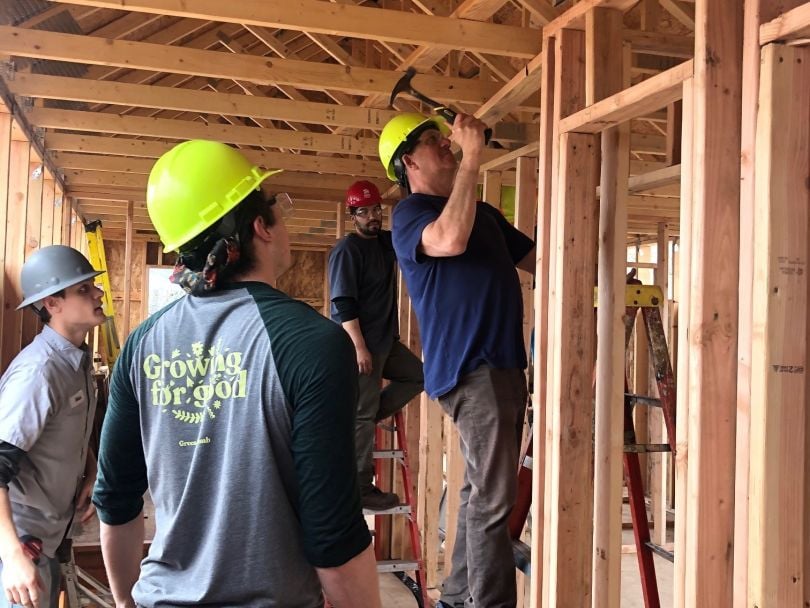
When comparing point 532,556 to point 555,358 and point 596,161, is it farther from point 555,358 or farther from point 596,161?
point 596,161

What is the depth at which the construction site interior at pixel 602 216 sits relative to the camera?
1.67 meters

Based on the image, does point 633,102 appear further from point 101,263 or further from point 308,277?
point 308,277

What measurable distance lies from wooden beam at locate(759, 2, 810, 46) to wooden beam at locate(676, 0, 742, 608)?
0.14 metres

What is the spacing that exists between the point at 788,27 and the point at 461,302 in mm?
1148

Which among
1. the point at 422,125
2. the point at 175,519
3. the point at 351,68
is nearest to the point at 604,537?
Answer: the point at 422,125

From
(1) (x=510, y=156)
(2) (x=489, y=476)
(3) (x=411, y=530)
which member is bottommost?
(3) (x=411, y=530)

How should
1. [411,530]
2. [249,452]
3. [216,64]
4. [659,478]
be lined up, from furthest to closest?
[659,478]
[411,530]
[216,64]
[249,452]

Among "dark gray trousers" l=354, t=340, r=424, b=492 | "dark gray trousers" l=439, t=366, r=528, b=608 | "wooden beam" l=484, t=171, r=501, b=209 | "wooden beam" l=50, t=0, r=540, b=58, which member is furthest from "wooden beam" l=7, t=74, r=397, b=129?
"dark gray trousers" l=439, t=366, r=528, b=608

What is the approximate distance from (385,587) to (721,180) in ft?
14.9

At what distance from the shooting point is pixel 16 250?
14.0ft

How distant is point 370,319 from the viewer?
3969mm

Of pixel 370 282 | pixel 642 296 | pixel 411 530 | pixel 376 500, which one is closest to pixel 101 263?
pixel 370 282

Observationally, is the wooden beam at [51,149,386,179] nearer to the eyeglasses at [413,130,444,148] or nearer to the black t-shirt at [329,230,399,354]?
the black t-shirt at [329,230,399,354]

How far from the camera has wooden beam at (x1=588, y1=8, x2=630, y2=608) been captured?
2.49 meters
